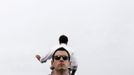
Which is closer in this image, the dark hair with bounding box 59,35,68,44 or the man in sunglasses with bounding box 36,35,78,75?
the man in sunglasses with bounding box 36,35,78,75

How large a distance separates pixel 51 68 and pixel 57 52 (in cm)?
52

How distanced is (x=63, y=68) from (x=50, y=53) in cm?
85

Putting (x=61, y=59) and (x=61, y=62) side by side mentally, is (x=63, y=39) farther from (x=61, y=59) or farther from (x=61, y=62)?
(x=61, y=62)

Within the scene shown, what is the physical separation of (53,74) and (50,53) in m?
0.71

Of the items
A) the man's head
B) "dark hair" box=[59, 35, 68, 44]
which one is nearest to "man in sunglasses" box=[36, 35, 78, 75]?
"dark hair" box=[59, 35, 68, 44]

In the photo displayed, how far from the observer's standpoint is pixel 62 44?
185 feet

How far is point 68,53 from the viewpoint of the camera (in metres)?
56.3

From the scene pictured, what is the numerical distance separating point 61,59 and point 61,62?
11cm

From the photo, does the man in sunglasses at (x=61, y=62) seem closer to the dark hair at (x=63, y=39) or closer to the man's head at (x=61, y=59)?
the man's head at (x=61, y=59)

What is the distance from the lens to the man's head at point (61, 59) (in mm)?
55812

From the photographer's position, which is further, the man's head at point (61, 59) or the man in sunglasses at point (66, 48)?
the man in sunglasses at point (66, 48)

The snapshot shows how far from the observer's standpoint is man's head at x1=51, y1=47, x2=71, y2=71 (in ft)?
183

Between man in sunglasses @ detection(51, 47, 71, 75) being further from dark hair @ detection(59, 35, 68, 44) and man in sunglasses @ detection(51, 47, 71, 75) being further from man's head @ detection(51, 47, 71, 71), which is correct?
dark hair @ detection(59, 35, 68, 44)

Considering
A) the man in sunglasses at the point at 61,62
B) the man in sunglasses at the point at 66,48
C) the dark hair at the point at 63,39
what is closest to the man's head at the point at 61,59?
the man in sunglasses at the point at 61,62
